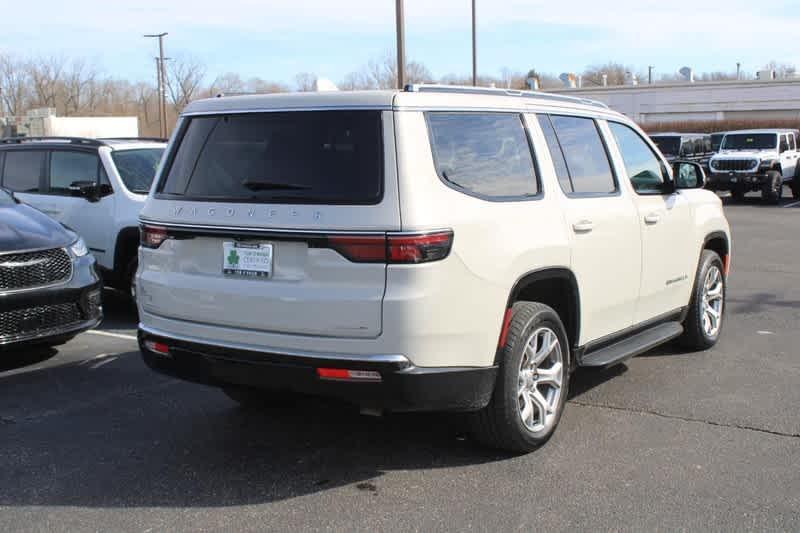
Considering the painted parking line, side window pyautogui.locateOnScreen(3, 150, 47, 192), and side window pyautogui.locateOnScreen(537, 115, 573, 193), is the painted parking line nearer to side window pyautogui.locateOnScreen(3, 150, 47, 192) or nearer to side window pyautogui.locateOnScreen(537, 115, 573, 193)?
side window pyautogui.locateOnScreen(3, 150, 47, 192)

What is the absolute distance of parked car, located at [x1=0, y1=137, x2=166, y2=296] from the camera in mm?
8578

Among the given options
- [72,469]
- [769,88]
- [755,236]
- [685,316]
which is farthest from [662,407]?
[769,88]

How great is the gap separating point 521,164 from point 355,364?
1.53 metres

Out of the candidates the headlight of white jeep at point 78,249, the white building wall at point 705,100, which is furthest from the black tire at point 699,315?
the white building wall at point 705,100

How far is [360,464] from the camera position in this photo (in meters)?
4.53

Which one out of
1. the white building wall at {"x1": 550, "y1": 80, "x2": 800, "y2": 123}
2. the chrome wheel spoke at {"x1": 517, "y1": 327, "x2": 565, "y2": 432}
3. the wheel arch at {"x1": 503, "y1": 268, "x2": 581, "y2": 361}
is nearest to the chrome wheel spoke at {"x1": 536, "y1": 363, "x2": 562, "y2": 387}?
the chrome wheel spoke at {"x1": 517, "y1": 327, "x2": 565, "y2": 432}

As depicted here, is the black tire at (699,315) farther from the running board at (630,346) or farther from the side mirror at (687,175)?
the side mirror at (687,175)

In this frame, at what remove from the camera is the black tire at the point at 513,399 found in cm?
431

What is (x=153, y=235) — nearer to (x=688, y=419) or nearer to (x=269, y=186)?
(x=269, y=186)

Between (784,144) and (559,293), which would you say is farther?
(784,144)

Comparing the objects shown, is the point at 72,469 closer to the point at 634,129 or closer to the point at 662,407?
the point at 662,407

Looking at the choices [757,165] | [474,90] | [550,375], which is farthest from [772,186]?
[474,90]

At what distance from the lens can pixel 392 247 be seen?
3814mm

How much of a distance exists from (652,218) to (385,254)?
102 inches
